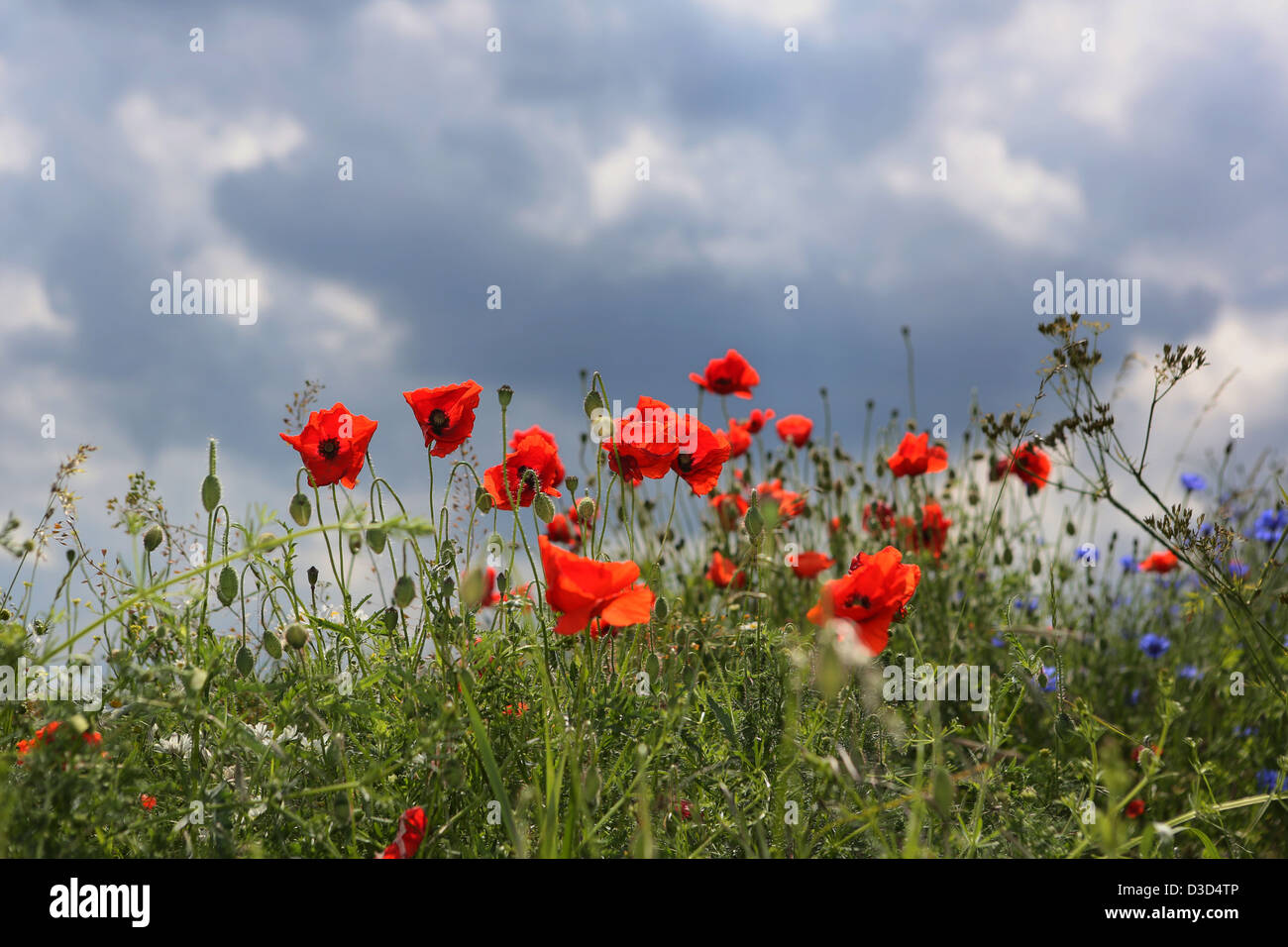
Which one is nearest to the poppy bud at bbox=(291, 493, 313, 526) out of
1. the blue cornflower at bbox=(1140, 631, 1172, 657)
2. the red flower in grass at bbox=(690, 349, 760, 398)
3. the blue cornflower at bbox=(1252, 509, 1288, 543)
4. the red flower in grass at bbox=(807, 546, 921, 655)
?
the red flower in grass at bbox=(807, 546, 921, 655)

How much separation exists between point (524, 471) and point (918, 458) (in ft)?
7.48

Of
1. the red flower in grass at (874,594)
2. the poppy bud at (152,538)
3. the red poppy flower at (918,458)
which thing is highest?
the red poppy flower at (918,458)

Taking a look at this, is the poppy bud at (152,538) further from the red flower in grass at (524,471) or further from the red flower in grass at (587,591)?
the red flower in grass at (587,591)

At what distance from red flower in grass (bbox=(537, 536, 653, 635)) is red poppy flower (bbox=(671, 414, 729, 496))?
1.92 feet

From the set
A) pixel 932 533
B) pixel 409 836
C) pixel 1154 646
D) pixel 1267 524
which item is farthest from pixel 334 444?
pixel 1267 524

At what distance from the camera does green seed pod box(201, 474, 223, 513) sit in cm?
182

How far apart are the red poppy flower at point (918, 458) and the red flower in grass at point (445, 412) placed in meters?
2.25

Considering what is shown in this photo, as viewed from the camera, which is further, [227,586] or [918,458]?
[918,458]

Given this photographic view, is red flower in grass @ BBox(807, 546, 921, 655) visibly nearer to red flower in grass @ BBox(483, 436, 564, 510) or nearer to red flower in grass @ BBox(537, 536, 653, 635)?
red flower in grass @ BBox(537, 536, 653, 635)

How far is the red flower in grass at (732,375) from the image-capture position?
3842mm

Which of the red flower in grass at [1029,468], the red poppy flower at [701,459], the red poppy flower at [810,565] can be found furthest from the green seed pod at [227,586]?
the red flower in grass at [1029,468]

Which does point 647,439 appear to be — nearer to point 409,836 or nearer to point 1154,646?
point 409,836

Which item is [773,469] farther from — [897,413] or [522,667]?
[522,667]

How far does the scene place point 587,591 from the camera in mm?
1582
